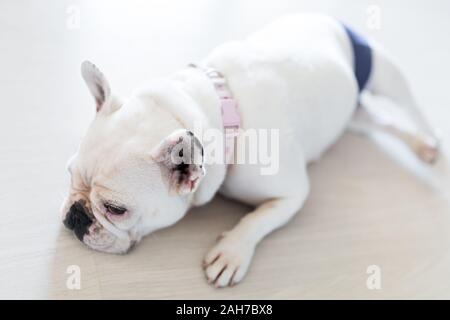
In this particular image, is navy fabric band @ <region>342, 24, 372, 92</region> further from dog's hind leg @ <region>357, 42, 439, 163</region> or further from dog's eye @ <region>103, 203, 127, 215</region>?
dog's eye @ <region>103, 203, 127, 215</region>

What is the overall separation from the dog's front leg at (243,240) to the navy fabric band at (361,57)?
0.43 meters

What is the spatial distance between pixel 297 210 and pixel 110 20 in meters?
0.97

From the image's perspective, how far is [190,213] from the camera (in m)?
1.27

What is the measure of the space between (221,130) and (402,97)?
29.2 inches

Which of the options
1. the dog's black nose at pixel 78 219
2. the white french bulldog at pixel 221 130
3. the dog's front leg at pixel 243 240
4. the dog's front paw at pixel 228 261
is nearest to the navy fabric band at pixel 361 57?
the white french bulldog at pixel 221 130

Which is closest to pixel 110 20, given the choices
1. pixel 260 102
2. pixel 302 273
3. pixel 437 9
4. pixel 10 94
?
pixel 10 94

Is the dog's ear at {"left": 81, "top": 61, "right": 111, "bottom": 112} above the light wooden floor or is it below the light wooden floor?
above

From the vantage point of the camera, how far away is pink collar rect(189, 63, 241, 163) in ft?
3.67

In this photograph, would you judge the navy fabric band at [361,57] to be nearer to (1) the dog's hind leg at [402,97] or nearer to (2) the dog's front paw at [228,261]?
(1) the dog's hind leg at [402,97]

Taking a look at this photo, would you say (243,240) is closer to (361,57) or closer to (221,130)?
(221,130)

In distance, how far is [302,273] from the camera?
3.95 feet

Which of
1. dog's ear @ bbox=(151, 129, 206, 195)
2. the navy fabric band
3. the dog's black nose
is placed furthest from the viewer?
the navy fabric band

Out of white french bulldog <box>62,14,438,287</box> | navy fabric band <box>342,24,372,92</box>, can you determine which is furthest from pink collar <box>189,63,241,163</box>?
navy fabric band <box>342,24,372,92</box>

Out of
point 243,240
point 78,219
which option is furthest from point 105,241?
point 243,240
